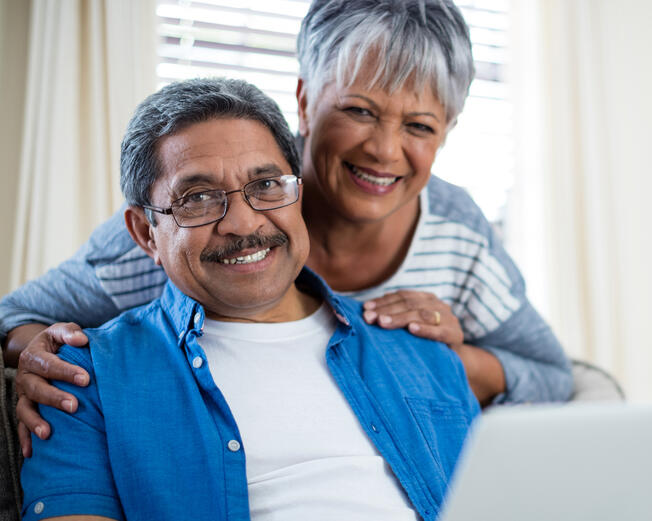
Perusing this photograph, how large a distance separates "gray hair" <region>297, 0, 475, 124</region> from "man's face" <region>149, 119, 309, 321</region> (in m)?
0.31

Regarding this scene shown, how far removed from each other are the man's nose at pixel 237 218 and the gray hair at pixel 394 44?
429 millimetres

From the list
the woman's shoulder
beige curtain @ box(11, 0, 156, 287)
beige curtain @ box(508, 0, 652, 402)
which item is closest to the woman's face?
the woman's shoulder

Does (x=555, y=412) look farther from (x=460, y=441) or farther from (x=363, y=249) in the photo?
(x=363, y=249)

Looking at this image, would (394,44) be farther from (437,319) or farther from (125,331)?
(125,331)

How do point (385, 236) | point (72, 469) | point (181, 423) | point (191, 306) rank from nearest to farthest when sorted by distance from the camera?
point (72, 469) < point (181, 423) < point (191, 306) < point (385, 236)

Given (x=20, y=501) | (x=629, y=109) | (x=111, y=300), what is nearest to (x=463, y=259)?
(x=111, y=300)

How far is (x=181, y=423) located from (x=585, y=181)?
10.5 ft

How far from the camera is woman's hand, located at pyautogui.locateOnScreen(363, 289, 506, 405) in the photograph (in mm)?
1518

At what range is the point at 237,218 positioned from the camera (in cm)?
125

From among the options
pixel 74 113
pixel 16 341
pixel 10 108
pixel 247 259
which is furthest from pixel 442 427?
Answer: pixel 10 108

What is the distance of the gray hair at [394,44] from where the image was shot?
1.48 m

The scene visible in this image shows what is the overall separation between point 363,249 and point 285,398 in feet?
2.10

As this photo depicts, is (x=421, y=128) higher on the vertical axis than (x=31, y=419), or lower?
higher

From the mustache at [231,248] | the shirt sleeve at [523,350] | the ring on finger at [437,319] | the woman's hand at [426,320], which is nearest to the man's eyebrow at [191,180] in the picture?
the mustache at [231,248]
